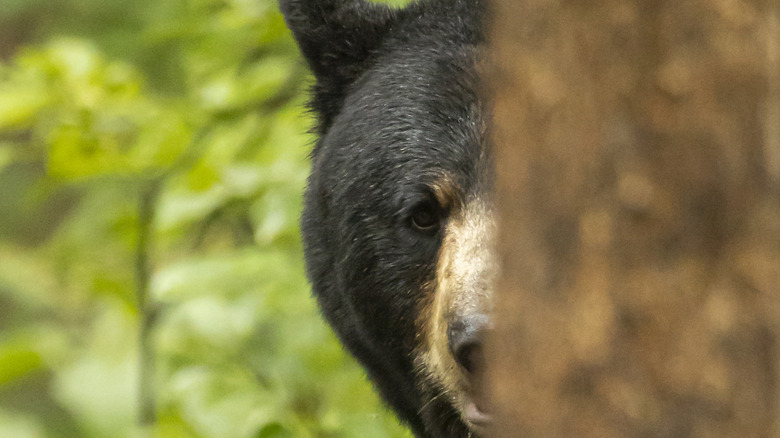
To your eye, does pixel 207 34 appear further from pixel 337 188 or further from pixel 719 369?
pixel 719 369

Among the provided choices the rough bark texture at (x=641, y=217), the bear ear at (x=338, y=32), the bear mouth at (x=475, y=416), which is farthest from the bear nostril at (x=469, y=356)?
the bear ear at (x=338, y=32)

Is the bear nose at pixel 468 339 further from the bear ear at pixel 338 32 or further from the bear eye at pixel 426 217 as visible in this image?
the bear ear at pixel 338 32

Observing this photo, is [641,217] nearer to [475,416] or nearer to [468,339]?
[468,339]

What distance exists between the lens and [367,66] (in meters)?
3.14

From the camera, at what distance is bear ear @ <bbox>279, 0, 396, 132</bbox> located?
312 centimetres

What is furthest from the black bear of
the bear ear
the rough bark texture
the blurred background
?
the rough bark texture

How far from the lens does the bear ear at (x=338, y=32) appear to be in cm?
312

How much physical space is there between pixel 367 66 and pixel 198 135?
1.08 m

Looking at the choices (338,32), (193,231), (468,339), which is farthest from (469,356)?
(193,231)

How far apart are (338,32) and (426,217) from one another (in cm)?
91

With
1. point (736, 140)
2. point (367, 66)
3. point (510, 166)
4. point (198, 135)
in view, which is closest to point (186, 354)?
point (198, 135)

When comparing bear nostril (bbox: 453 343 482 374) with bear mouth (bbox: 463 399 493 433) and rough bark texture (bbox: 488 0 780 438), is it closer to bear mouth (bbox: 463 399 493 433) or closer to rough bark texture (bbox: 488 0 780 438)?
bear mouth (bbox: 463 399 493 433)

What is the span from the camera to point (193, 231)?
4324 mm

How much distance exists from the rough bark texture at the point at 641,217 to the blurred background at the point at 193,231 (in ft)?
5.82
